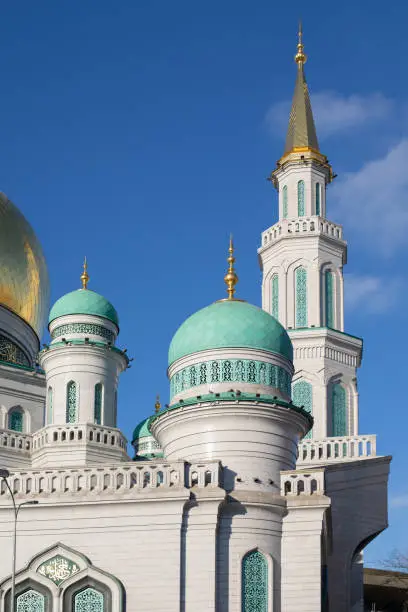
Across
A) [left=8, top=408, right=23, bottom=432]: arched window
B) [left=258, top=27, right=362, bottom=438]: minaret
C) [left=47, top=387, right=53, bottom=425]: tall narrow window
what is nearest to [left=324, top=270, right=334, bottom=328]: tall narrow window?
[left=258, top=27, right=362, bottom=438]: minaret

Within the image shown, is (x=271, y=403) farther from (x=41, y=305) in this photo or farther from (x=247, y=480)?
(x=41, y=305)

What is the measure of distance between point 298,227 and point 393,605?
37.9 ft

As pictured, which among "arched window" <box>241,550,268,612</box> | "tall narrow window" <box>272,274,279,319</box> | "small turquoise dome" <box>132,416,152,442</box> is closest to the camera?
"arched window" <box>241,550,268,612</box>

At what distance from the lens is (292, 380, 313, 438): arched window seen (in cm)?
3656

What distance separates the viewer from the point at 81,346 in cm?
3512

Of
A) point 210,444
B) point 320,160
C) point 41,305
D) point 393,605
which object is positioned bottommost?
point 393,605

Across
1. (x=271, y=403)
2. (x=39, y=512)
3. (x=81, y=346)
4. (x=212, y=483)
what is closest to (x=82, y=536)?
(x=39, y=512)

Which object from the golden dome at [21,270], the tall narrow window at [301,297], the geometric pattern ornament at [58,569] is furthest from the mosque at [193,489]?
the golden dome at [21,270]

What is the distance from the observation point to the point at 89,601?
2723 centimetres

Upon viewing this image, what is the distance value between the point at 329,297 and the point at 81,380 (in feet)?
25.8

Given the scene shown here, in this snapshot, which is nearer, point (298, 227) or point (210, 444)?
point (210, 444)

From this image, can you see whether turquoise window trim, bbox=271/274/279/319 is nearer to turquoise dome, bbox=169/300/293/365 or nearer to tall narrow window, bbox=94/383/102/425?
tall narrow window, bbox=94/383/102/425

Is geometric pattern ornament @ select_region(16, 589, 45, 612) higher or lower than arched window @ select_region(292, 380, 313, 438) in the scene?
lower

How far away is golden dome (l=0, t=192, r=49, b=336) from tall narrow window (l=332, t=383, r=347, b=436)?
935 centimetres
